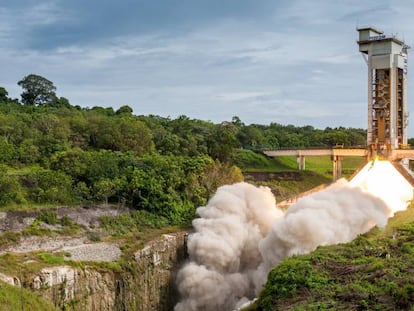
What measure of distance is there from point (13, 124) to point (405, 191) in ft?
111

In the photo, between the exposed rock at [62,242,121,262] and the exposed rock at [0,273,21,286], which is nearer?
the exposed rock at [0,273,21,286]

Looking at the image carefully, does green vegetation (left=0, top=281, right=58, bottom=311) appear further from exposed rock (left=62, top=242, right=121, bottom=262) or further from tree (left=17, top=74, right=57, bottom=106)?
tree (left=17, top=74, right=57, bottom=106)

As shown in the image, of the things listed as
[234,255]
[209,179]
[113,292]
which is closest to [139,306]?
[113,292]

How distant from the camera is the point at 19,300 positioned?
23.2m

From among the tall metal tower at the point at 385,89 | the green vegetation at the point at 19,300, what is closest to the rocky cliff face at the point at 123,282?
the green vegetation at the point at 19,300

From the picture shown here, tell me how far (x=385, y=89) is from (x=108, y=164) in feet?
82.8

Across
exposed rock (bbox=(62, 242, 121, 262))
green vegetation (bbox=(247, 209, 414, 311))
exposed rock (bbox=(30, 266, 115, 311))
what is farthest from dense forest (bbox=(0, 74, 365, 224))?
green vegetation (bbox=(247, 209, 414, 311))

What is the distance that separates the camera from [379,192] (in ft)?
141

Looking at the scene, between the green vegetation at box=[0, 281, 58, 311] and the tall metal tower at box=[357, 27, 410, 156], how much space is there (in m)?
35.3

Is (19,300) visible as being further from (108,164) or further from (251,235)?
(108,164)

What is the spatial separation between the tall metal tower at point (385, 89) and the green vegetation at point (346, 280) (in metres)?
25.1

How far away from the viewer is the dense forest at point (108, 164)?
130ft

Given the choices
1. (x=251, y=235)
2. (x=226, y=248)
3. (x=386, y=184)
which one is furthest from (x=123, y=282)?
(x=386, y=184)

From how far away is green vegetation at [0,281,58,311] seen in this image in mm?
22391
